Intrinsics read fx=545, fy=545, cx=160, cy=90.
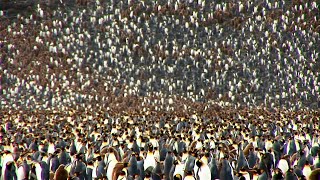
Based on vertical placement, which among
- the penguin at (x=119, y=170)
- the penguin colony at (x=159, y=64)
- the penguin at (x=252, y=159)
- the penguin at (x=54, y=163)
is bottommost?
the penguin at (x=252, y=159)

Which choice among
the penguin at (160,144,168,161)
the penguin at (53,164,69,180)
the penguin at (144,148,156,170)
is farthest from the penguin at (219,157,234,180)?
the penguin at (53,164,69,180)

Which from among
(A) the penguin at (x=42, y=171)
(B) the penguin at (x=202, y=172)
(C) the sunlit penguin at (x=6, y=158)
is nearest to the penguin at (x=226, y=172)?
(B) the penguin at (x=202, y=172)

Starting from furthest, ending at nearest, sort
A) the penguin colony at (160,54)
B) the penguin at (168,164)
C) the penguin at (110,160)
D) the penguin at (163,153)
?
the penguin colony at (160,54) < the penguin at (163,153) < the penguin at (168,164) < the penguin at (110,160)

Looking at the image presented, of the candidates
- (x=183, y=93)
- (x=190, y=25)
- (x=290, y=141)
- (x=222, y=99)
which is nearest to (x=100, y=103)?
(x=183, y=93)

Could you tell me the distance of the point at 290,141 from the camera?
53.7ft

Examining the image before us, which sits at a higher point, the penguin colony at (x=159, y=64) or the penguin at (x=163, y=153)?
the penguin colony at (x=159, y=64)

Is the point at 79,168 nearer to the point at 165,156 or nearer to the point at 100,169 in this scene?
the point at 100,169

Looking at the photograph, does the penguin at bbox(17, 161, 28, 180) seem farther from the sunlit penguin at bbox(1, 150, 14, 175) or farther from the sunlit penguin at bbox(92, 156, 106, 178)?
the sunlit penguin at bbox(92, 156, 106, 178)

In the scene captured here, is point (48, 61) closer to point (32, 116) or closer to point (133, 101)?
point (133, 101)

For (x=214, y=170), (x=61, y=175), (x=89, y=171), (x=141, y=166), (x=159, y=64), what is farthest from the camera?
(x=159, y=64)

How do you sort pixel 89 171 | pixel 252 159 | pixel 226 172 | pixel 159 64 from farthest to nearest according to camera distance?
pixel 159 64
pixel 252 159
pixel 89 171
pixel 226 172

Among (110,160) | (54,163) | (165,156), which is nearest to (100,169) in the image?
(110,160)

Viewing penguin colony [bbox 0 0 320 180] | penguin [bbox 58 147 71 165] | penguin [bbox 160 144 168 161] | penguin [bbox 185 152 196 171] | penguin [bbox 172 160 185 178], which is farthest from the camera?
penguin colony [bbox 0 0 320 180]

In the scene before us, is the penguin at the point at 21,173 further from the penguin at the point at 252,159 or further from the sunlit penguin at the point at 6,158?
the penguin at the point at 252,159
